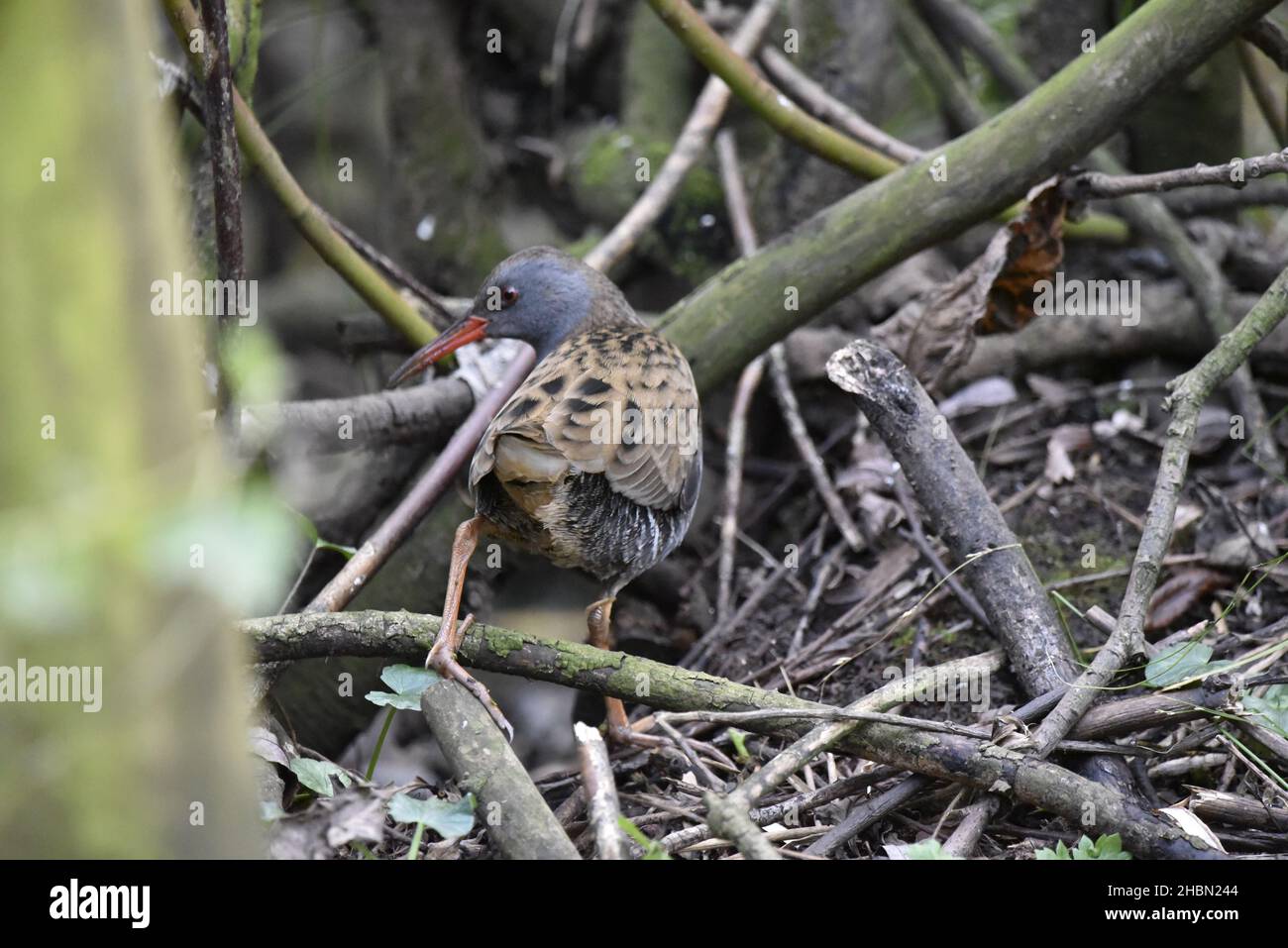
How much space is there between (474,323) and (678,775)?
169 cm

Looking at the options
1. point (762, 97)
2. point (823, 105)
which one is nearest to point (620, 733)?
point (762, 97)

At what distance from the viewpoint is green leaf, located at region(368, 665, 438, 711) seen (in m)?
2.71

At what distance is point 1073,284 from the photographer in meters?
4.62

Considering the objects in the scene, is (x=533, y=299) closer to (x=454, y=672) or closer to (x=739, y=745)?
(x=454, y=672)

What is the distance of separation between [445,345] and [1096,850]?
253 centimetres

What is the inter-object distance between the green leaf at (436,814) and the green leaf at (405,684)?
0.29 metres

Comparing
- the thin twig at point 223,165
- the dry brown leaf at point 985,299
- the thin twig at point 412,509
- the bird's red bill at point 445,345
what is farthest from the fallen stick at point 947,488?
the thin twig at point 223,165

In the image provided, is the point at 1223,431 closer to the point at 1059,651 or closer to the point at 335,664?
the point at 1059,651

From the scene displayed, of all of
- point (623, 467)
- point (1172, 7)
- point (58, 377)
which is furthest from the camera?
point (1172, 7)

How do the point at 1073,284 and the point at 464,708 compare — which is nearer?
the point at 464,708

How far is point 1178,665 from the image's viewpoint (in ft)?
8.84
